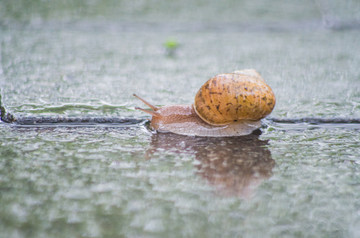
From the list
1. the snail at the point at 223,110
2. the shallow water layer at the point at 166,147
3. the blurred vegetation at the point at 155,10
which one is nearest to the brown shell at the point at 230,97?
the snail at the point at 223,110

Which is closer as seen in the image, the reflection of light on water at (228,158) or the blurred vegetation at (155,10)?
the reflection of light on water at (228,158)

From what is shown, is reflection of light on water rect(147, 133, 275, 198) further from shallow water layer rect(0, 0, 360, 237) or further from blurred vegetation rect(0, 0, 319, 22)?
blurred vegetation rect(0, 0, 319, 22)

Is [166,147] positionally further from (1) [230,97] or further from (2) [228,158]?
(1) [230,97]

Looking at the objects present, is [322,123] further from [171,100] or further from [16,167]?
[16,167]

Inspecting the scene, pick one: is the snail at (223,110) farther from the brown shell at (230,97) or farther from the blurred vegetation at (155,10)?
the blurred vegetation at (155,10)

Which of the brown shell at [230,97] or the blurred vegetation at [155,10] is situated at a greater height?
the blurred vegetation at [155,10]

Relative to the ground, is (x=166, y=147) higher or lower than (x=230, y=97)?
lower

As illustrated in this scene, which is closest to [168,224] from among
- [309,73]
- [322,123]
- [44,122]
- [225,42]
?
[44,122]

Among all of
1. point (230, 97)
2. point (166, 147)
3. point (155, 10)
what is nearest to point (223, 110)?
point (230, 97)
